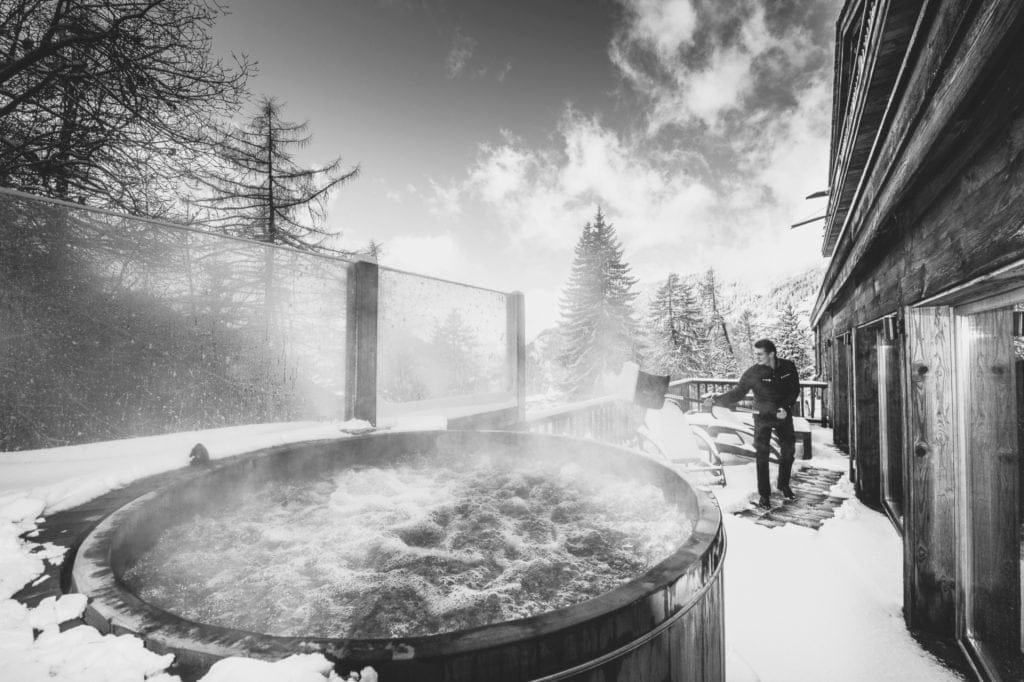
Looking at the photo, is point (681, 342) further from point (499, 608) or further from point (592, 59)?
point (499, 608)

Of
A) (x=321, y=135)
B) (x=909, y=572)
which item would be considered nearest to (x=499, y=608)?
(x=909, y=572)

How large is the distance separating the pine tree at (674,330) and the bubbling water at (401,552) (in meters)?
20.3

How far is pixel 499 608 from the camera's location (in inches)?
64.4

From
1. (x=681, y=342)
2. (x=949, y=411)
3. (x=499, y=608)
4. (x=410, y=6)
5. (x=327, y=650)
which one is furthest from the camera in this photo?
(x=681, y=342)

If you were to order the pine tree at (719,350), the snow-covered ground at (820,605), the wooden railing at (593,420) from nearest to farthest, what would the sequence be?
the snow-covered ground at (820,605) → the wooden railing at (593,420) → the pine tree at (719,350)

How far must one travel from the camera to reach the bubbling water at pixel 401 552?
1.64 meters

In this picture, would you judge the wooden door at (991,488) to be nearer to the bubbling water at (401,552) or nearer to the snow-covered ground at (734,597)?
the snow-covered ground at (734,597)

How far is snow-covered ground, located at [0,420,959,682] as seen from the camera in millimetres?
904

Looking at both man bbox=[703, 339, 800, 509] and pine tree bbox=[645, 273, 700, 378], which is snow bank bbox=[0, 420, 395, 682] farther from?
pine tree bbox=[645, 273, 700, 378]

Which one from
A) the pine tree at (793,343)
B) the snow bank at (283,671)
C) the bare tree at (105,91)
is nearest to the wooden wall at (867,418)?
the snow bank at (283,671)

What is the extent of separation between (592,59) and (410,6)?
8.45 m

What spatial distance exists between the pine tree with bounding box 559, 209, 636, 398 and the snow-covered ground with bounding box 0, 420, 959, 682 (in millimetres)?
14718

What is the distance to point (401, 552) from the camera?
2.20m

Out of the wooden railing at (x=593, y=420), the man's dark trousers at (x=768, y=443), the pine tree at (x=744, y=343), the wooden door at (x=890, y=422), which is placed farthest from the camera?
the pine tree at (x=744, y=343)
